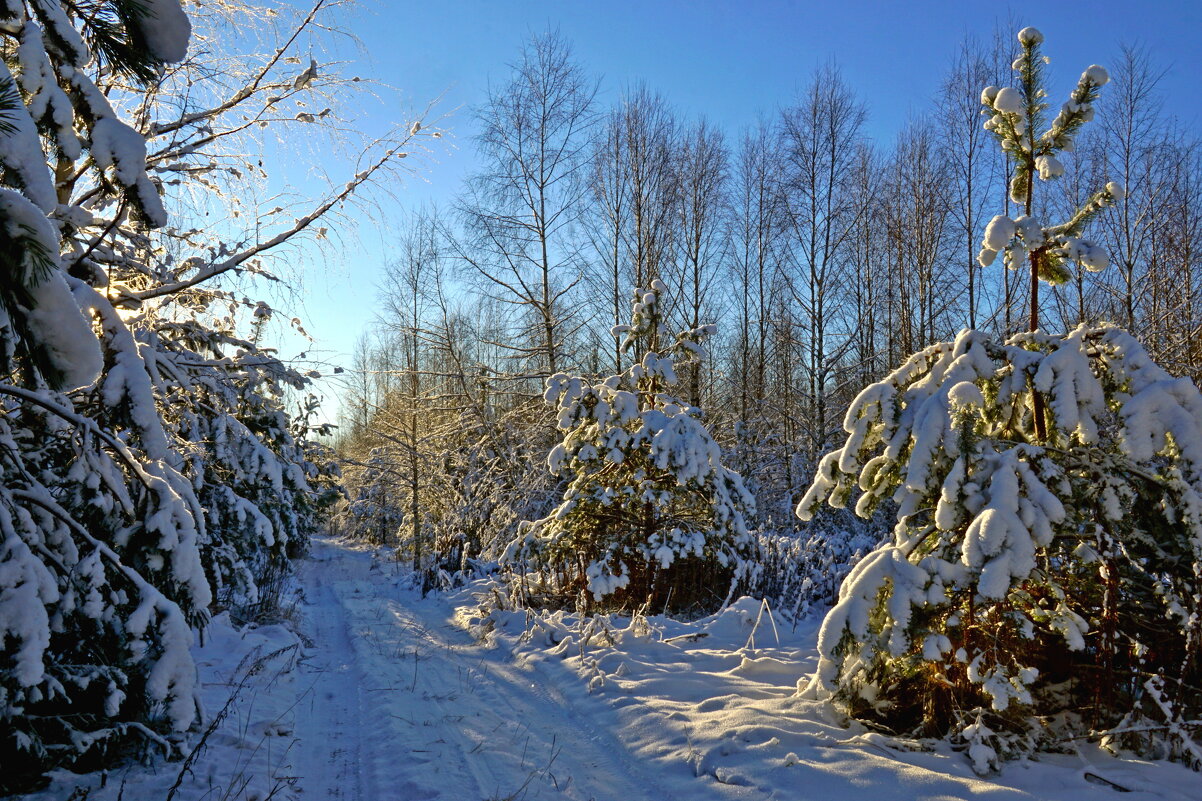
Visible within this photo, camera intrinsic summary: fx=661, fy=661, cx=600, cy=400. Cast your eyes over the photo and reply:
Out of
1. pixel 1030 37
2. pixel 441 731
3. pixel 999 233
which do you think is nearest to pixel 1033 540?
pixel 999 233

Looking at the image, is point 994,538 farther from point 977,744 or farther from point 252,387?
point 252,387

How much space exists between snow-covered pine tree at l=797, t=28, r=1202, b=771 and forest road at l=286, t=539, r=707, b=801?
145 cm

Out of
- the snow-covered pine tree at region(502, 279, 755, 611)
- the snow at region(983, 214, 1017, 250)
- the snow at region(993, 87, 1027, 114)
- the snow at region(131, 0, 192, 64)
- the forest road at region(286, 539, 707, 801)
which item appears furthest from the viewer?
the snow-covered pine tree at region(502, 279, 755, 611)

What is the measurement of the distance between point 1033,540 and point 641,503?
5.47 meters

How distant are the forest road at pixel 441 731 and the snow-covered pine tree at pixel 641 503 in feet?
5.42

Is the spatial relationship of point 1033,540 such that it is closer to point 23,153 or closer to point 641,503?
point 23,153

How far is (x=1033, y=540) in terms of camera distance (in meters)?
3.40

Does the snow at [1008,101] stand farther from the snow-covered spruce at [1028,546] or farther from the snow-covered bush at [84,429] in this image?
the snow-covered bush at [84,429]

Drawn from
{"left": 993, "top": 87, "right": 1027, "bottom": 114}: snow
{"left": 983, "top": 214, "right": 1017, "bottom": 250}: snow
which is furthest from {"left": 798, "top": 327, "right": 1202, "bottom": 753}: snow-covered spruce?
{"left": 993, "top": 87, "right": 1027, "bottom": 114}: snow

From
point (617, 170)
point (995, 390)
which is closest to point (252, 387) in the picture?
point (995, 390)

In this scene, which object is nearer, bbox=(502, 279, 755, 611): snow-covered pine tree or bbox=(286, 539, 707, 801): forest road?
bbox=(286, 539, 707, 801): forest road

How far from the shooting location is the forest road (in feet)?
12.5

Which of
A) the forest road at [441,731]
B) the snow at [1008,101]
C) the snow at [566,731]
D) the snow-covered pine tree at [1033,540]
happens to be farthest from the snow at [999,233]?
the forest road at [441,731]

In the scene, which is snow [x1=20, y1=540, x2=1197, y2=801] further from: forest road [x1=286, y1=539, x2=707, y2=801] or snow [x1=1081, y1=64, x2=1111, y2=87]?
snow [x1=1081, y1=64, x2=1111, y2=87]
